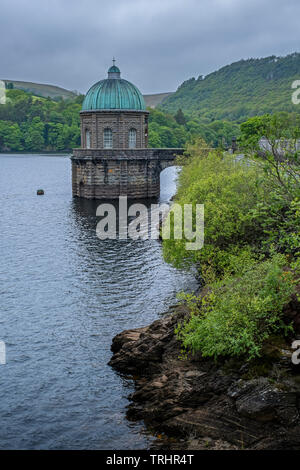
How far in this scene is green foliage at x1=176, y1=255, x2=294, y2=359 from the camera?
23.4 meters

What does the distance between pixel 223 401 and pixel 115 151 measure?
6213 cm

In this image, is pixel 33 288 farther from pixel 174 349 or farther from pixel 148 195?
pixel 148 195

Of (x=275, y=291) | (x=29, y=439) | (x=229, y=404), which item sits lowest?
(x=29, y=439)

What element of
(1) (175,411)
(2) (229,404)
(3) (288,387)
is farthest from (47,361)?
(3) (288,387)

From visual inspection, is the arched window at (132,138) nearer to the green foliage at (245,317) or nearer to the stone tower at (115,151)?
the stone tower at (115,151)

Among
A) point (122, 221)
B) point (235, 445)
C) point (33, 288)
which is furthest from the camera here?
point (122, 221)

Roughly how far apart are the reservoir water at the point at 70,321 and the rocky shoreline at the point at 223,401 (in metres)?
1.09

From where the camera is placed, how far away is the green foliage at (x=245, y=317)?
23.4 m

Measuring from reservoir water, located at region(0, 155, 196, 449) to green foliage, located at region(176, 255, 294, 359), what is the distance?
4.45m

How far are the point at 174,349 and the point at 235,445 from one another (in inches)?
286

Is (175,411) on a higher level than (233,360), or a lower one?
lower

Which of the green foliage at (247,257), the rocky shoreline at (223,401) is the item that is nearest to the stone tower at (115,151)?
the green foliage at (247,257)

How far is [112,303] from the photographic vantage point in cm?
3788

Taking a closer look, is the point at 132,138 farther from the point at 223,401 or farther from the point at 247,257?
the point at 223,401
